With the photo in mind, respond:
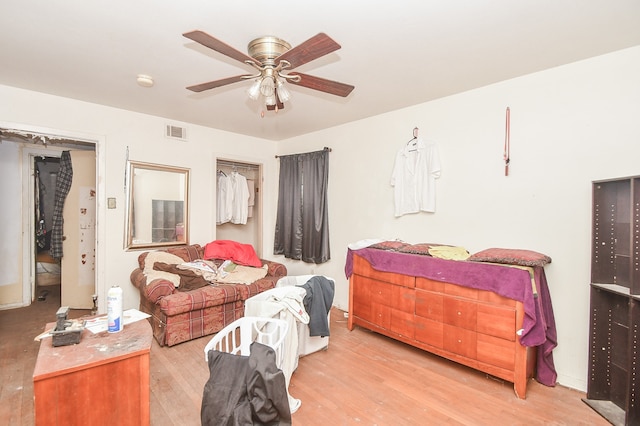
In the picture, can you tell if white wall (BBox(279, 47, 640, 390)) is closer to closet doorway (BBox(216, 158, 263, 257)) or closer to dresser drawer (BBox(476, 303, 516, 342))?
dresser drawer (BBox(476, 303, 516, 342))

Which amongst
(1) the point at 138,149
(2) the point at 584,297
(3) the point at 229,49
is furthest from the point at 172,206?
(2) the point at 584,297

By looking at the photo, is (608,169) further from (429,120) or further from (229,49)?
(229,49)

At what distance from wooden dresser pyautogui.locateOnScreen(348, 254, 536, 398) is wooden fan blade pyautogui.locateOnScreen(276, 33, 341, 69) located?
2085 mm

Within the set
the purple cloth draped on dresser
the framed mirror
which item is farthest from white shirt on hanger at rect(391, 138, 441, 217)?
the framed mirror

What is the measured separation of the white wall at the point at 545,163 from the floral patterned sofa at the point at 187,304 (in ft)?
6.71

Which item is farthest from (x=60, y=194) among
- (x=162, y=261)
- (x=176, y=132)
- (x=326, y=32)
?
(x=326, y=32)

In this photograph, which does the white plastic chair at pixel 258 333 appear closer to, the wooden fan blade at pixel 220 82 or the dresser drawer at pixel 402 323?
the dresser drawer at pixel 402 323

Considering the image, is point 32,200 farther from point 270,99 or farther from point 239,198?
point 270,99

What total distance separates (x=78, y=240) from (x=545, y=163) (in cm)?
544

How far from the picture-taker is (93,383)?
1406mm

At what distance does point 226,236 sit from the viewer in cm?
536

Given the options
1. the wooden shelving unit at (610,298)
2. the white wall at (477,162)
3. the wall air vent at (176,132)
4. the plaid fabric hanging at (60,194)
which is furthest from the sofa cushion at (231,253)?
the wooden shelving unit at (610,298)

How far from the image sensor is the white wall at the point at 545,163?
224cm

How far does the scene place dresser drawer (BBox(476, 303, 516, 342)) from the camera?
2.25m
